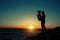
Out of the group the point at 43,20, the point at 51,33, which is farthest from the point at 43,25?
the point at 51,33

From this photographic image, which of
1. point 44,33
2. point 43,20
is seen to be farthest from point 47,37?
point 43,20

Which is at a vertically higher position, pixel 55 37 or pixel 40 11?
pixel 40 11

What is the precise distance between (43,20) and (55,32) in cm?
336

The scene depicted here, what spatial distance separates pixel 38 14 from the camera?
91.5 ft

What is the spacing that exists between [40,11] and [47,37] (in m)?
3.78

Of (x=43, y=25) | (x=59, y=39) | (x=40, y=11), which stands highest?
(x=40, y=11)

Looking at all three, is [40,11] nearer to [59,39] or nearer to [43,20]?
[43,20]

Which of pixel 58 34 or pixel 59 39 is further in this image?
pixel 58 34

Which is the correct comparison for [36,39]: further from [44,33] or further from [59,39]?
[59,39]

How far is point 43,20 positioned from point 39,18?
618mm

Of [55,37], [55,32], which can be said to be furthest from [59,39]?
[55,32]

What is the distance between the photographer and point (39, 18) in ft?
91.9

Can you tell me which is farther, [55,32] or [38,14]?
[55,32]

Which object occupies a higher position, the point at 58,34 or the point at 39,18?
the point at 39,18
